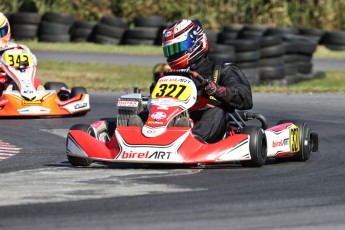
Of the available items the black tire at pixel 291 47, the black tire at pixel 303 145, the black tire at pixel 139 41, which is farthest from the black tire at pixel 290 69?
the black tire at pixel 303 145

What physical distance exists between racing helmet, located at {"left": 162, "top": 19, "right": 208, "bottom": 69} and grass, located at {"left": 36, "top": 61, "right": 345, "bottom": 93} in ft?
28.1

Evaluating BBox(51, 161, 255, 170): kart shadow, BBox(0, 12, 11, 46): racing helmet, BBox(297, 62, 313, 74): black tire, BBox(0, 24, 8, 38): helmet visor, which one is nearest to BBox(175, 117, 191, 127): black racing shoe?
BBox(51, 161, 255, 170): kart shadow

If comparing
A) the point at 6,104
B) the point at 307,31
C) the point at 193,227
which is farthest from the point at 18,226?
the point at 307,31

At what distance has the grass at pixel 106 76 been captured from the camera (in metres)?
18.1

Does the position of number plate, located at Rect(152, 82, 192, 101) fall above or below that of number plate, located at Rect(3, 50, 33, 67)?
above

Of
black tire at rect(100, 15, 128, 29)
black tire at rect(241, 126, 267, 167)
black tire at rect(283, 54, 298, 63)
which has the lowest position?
black tire at rect(100, 15, 128, 29)

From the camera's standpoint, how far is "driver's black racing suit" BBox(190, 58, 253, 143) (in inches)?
311

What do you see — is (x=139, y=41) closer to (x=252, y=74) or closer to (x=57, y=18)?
(x=57, y=18)

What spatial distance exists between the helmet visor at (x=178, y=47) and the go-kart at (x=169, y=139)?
319 millimetres

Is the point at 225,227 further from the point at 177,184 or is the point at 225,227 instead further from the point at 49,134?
the point at 49,134

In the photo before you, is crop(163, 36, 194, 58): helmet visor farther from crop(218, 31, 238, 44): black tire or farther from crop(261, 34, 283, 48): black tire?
crop(218, 31, 238, 44): black tire

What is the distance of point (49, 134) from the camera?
10711 millimetres

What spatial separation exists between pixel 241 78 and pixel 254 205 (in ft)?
8.95

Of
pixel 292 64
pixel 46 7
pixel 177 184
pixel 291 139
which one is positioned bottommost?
pixel 46 7
